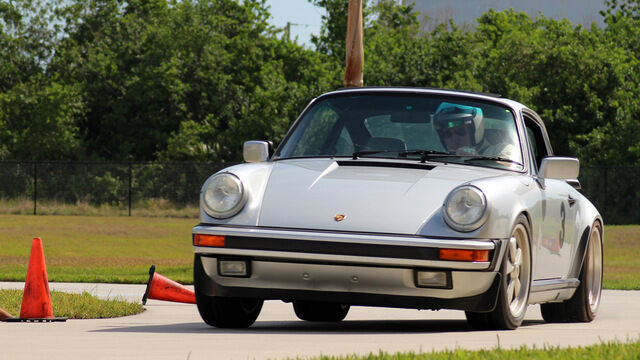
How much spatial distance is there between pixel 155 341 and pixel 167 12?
53282 millimetres

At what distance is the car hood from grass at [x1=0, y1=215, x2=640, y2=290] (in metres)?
8.55

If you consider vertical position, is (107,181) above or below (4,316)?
below

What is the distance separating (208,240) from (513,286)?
2.07 m

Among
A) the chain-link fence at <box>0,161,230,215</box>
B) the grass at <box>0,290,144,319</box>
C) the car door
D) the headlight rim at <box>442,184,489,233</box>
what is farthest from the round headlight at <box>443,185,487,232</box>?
Answer: the chain-link fence at <box>0,161,230,215</box>

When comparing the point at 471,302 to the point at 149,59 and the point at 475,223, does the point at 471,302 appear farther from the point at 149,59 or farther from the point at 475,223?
the point at 149,59

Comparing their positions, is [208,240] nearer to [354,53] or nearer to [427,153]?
[427,153]

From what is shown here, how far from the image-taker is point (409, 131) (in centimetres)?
852

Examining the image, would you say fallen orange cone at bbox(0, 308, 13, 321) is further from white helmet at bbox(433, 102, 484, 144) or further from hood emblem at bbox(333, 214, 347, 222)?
white helmet at bbox(433, 102, 484, 144)

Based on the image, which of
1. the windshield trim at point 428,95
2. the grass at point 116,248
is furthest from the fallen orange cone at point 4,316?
the grass at point 116,248

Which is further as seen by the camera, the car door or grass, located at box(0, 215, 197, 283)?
grass, located at box(0, 215, 197, 283)

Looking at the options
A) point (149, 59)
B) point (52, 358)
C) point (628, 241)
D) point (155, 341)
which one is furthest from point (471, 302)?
point (149, 59)

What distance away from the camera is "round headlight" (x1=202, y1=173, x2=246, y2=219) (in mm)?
7676

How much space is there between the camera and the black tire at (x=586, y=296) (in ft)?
31.8

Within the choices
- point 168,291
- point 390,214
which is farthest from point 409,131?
point 168,291
